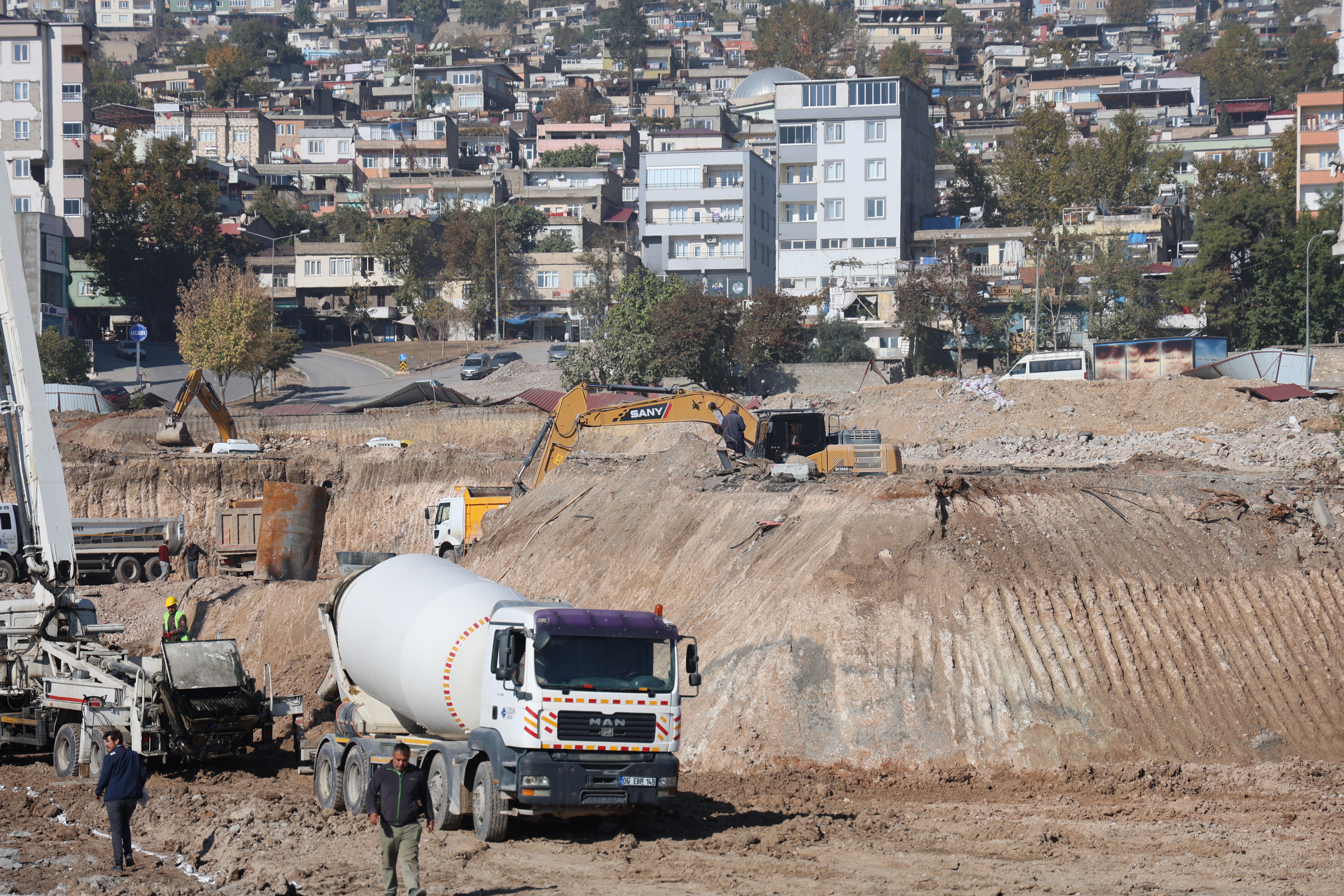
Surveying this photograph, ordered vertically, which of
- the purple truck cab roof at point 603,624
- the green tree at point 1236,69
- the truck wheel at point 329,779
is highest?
the green tree at point 1236,69

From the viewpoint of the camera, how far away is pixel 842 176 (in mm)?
92750

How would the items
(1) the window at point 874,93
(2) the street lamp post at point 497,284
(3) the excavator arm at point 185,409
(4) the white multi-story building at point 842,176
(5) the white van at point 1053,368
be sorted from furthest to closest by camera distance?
(2) the street lamp post at point 497,284 → (4) the white multi-story building at point 842,176 → (1) the window at point 874,93 → (5) the white van at point 1053,368 → (3) the excavator arm at point 185,409

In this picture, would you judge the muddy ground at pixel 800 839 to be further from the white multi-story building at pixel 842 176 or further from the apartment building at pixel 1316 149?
the apartment building at pixel 1316 149

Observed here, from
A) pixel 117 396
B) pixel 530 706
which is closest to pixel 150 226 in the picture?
pixel 117 396

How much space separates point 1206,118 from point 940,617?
5731 inches

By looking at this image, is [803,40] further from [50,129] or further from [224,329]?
[224,329]

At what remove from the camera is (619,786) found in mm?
15734

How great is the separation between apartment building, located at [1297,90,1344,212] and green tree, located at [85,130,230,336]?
249 feet

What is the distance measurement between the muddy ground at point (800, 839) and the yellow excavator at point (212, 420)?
28748mm

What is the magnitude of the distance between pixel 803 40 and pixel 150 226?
110 meters

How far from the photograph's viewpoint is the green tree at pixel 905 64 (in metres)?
172

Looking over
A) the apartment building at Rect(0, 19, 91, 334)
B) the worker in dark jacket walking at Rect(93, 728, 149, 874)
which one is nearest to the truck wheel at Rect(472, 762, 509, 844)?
the worker in dark jacket walking at Rect(93, 728, 149, 874)

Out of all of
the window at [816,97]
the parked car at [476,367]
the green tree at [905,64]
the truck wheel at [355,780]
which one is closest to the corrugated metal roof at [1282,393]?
the truck wheel at [355,780]

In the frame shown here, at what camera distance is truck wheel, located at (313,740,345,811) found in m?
18.2
